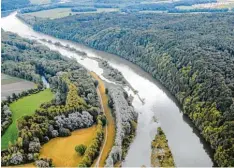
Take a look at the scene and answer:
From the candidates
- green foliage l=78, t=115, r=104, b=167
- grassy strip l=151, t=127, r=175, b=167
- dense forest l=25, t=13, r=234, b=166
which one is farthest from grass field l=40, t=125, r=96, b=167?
dense forest l=25, t=13, r=234, b=166

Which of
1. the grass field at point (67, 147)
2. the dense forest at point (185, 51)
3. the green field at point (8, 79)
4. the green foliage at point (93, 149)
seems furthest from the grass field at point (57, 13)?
the green foliage at point (93, 149)

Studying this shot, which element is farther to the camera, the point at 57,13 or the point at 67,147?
the point at 57,13

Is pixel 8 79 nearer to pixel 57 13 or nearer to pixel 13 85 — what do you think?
pixel 13 85

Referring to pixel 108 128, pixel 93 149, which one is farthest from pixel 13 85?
pixel 93 149

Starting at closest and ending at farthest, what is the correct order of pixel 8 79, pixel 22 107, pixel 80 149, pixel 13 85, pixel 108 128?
pixel 80 149 < pixel 108 128 < pixel 22 107 < pixel 13 85 < pixel 8 79

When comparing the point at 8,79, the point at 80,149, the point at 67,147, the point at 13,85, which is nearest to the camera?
the point at 80,149

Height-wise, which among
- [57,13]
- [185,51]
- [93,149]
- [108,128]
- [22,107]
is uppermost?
[57,13]

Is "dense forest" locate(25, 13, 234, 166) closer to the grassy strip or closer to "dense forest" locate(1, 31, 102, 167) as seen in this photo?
the grassy strip

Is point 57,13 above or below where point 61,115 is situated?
above
